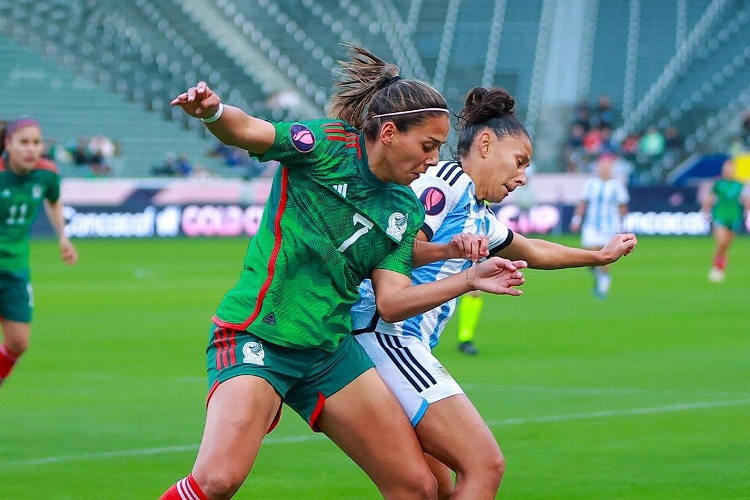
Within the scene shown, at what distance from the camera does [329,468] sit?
8141mm

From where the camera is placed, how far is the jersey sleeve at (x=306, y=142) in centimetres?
514

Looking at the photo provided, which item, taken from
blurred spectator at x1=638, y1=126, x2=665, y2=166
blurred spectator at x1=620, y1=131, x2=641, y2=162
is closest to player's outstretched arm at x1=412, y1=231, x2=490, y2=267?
blurred spectator at x1=620, y1=131, x2=641, y2=162

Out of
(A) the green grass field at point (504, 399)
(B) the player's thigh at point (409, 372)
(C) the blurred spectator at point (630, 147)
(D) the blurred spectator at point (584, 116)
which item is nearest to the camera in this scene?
(B) the player's thigh at point (409, 372)

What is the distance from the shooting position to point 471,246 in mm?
5379

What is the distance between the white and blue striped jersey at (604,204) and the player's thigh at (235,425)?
17.6 meters

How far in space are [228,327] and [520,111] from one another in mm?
36000

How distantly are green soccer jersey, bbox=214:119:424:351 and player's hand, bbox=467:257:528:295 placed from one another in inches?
17.0

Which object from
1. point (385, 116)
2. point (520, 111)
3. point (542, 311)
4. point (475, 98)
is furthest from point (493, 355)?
point (520, 111)

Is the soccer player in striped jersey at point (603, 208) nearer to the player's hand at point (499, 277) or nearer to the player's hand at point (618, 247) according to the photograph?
the player's hand at point (618, 247)

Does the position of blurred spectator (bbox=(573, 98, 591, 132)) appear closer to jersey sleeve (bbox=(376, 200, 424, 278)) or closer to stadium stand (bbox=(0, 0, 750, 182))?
stadium stand (bbox=(0, 0, 750, 182))

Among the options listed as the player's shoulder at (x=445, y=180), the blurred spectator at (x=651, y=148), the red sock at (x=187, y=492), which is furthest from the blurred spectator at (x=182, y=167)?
the red sock at (x=187, y=492)

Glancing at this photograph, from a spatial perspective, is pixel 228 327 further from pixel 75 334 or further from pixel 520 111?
pixel 520 111

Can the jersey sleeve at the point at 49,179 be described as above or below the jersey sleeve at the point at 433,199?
below

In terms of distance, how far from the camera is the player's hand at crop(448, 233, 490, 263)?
17.6 ft
